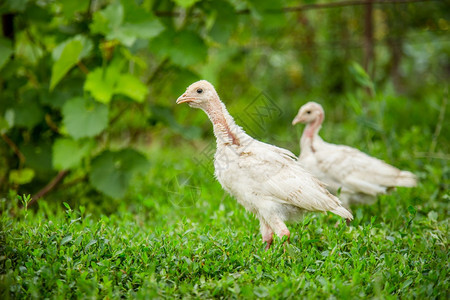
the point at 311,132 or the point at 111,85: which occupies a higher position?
the point at 111,85

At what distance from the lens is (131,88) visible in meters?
4.66

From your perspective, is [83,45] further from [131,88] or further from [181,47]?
[181,47]

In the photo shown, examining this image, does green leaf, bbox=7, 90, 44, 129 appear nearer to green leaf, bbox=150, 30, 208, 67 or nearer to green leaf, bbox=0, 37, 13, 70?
green leaf, bbox=0, 37, 13, 70

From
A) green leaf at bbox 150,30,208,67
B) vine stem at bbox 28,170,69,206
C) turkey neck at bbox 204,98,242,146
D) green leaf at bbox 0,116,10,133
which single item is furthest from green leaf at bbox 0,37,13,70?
turkey neck at bbox 204,98,242,146

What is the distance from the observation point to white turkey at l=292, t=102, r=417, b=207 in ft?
14.8

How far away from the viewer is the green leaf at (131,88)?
463 cm

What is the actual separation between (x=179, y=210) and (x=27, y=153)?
176 centimetres

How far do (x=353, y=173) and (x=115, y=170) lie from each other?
2308mm

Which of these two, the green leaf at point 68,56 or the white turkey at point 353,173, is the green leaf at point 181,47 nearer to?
the green leaf at point 68,56

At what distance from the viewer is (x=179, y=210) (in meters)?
4.61

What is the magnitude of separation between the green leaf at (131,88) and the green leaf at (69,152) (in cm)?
63

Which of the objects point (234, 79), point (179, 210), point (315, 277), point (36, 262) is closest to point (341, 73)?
point (234, 79)

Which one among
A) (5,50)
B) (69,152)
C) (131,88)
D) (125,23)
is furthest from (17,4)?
(69,152)

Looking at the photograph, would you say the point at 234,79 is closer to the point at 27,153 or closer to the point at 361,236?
the point at 27,153
